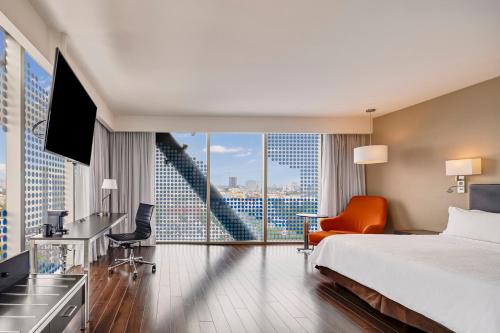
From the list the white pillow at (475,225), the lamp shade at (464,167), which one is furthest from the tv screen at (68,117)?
the lamp shade at (464,167)

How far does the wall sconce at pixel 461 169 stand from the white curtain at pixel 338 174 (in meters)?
2.14

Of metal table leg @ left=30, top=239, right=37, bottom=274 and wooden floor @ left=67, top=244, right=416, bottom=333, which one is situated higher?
metal table leg @ left=30, top=239, right=37, bottom=274

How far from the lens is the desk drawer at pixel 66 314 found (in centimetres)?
194

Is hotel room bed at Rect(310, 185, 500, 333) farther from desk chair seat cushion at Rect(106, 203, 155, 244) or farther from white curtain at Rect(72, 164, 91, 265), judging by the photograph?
white curtain at Rect(72, 164, 91, 265)

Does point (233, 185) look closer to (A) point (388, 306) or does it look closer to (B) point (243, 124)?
(B) point (243, 124)

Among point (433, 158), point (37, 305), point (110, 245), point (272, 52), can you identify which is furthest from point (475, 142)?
point (110, 245)

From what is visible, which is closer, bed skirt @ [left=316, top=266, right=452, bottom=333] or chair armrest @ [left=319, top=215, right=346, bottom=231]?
Result: bed skirt @ [left=316, top=266, right=452, bottom=333]

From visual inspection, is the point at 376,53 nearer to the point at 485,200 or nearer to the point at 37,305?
the point at 485,200

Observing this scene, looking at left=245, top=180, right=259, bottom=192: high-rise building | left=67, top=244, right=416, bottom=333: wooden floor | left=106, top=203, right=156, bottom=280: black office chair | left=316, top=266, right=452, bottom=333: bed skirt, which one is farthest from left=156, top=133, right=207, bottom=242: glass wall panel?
left=316, top=266, right=452, bottom=333: bed skirt

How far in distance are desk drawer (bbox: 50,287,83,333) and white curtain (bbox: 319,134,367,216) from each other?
16.9ft

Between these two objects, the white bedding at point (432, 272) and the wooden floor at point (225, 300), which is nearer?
the white bedding at point (432, 272)

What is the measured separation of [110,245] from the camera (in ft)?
21.6

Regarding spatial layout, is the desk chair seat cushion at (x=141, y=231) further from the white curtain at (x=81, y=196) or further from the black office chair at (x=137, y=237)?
Result: the white curtain at (x=81, y=196)

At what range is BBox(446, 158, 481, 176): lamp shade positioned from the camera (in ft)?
14.7
